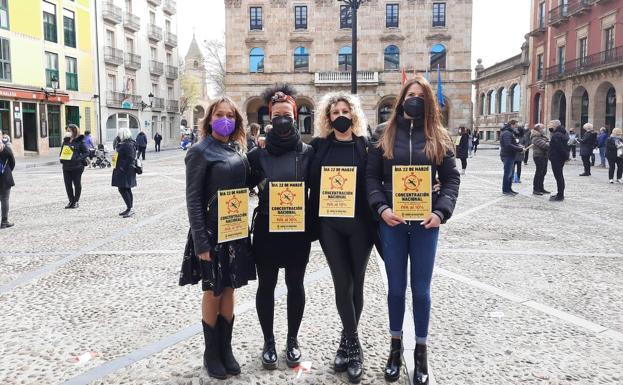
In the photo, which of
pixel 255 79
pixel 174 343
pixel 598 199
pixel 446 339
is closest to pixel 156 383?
pixel 174 343

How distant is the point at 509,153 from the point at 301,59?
31.2m

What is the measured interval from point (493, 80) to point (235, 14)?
2368 centimetres

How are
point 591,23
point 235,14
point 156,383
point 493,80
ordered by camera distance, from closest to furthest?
1. point 156,383
2. point 591,23
3. point 235,14
4. point 493,80

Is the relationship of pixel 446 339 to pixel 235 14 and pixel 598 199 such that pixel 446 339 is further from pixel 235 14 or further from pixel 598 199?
pixel 235 14

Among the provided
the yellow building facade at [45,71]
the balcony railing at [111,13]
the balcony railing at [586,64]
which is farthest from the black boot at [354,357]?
the balcony railing at [111,13]

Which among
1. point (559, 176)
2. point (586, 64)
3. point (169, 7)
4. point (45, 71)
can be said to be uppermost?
point (169, 7)

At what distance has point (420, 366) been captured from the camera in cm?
322

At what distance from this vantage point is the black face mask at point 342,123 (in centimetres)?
321

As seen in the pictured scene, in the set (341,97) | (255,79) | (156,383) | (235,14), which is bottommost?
(156,383)

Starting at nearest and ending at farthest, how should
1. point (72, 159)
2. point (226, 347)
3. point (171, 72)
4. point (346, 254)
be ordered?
point (346, 254)
point (226, 347)
point (72, 159)
point (171, 72)

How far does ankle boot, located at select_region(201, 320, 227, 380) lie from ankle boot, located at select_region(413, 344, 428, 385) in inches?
47.0

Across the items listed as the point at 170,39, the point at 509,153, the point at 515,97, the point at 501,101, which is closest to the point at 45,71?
the point at 170,39

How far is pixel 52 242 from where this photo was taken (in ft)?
24.1

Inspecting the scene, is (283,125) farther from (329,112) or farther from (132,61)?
(132,61)
